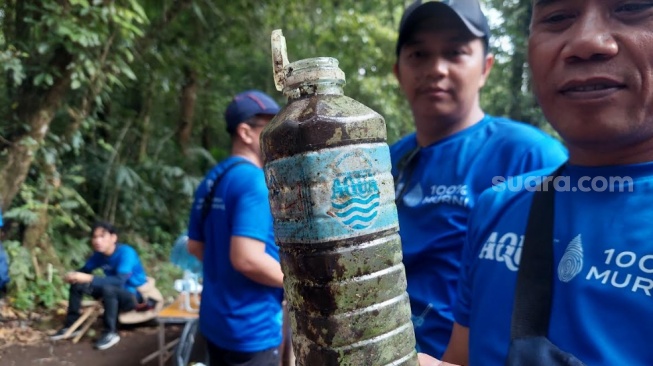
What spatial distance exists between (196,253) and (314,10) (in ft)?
25.7

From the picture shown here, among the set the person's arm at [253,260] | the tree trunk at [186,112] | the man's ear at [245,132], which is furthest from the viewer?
the tree trunk at [186,112]

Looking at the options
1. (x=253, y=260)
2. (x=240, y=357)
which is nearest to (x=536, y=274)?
(x=253, y=260)

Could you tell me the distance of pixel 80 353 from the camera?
226 inches

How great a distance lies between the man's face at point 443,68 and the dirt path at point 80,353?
14.7 ft

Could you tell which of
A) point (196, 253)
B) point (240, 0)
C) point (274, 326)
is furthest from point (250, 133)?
point (240, 0)

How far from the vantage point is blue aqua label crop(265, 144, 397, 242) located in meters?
1.01

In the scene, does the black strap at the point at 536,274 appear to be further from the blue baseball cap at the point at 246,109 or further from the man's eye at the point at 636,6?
the blue baseball cap at the point at 246,109

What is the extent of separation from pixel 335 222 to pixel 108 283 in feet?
19.5

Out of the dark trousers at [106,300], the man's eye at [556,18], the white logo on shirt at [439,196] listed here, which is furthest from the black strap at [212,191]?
the dark trousers at [106,300]

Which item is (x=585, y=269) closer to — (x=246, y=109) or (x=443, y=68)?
(x=443, y=68)

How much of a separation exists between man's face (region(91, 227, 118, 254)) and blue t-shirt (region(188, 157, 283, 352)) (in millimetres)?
3789

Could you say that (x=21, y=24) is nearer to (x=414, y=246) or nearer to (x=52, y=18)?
(x=52, y=18)

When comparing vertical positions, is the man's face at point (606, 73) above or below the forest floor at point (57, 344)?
above

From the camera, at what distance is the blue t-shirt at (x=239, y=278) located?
9.03 ft
